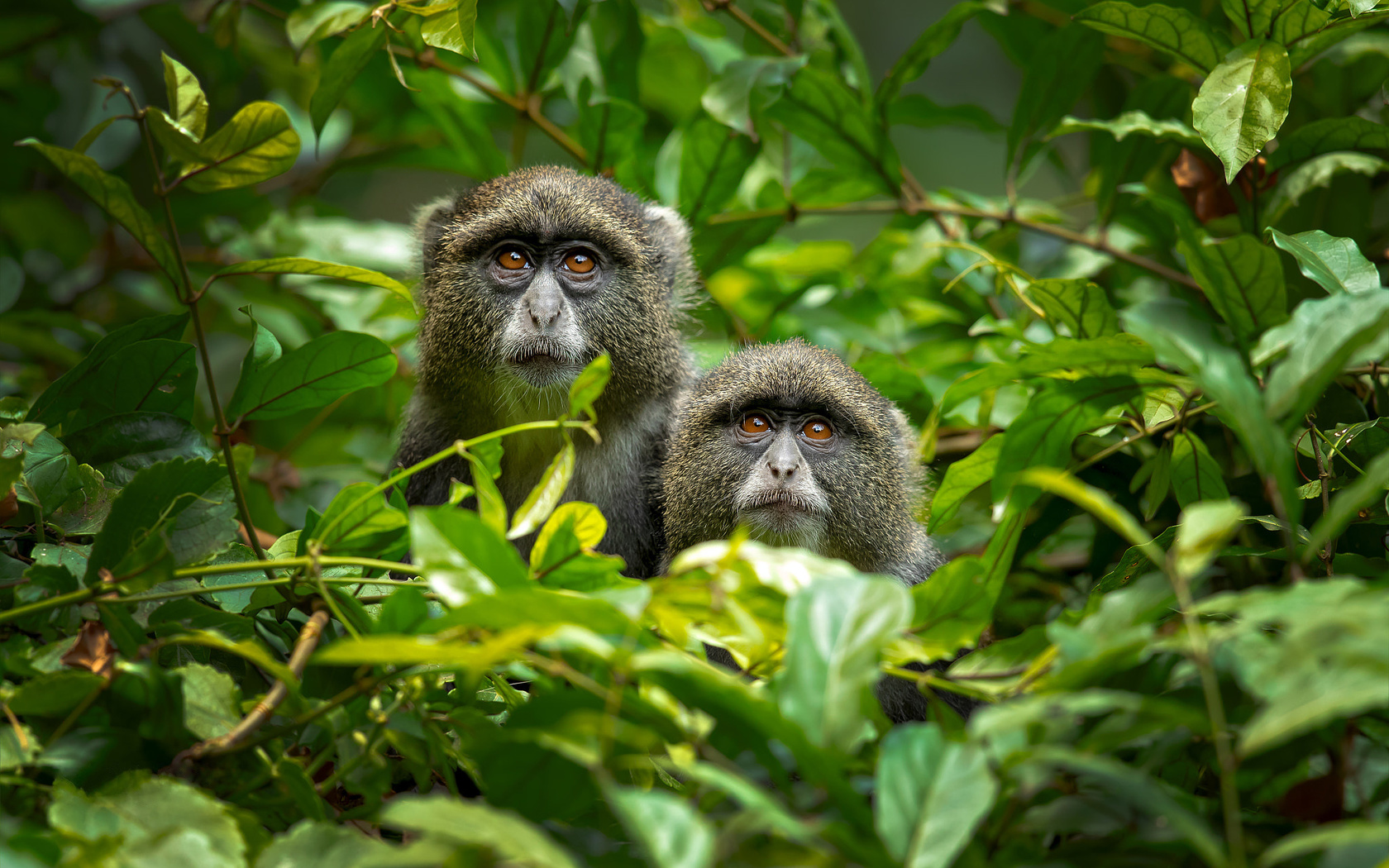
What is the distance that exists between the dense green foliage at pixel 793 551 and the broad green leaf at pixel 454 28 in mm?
11

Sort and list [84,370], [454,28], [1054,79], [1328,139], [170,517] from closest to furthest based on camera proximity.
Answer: [170,517] → [84,370] → [454,28] → [1328,139] → [1054,79]

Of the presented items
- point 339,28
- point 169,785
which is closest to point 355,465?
point 339,28

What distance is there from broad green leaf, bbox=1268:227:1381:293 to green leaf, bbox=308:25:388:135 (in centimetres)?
209

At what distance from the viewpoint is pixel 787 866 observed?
1161 millimetres

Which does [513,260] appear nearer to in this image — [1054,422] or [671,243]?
[671,243]

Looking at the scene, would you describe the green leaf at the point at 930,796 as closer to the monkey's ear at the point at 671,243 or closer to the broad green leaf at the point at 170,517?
the broad green leaf at the point at 170,517

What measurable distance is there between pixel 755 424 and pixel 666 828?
2.24 metres

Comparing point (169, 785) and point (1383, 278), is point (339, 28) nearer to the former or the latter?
point (169, 785)

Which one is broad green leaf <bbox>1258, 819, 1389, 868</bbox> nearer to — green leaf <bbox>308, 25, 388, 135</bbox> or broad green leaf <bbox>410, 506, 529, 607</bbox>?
broad green leaf <bbox>410, 506, 529, 607</bbox>

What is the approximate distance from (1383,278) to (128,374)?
119 inches

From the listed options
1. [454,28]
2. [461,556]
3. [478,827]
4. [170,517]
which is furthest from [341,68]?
[478,827]

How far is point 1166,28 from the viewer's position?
95.4 inches

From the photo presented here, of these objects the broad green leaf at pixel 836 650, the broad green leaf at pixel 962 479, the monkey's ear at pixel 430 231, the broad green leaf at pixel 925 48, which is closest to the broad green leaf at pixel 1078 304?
the broad green leaf at pixel 962 479

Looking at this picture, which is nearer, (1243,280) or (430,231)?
(1243,280)
